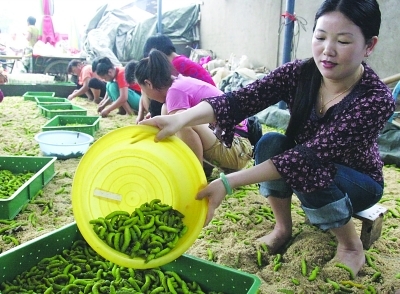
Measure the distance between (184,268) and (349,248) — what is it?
930 millimetres

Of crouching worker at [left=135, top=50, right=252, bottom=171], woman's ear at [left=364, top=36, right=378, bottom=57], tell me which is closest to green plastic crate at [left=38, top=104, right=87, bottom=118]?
crouching worker at [left=135, top=50, right=252, bottom=171]

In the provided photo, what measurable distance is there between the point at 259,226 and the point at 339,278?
751 mm

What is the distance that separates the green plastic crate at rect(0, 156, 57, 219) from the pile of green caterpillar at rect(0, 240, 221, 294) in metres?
0.77

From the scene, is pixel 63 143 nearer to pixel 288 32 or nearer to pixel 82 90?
pixel 288 32

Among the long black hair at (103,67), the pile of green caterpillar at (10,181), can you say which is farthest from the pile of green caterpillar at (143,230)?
the long black hair at (103,67)

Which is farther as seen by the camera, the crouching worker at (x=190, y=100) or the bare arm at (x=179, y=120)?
the crouching worker at (x=190, y=100)

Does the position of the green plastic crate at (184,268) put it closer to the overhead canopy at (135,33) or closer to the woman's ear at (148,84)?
the woman's ear at (148,84)

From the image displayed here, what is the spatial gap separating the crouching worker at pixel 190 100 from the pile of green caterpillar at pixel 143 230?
1.31 m

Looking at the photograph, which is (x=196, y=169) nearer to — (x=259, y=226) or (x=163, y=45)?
(x=259, y=226)

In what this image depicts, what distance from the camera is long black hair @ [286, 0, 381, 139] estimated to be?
67.3 inches

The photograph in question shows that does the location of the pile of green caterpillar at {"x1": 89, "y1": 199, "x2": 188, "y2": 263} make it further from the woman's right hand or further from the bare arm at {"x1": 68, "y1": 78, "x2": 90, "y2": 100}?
the bare arm at {"x1": 68, "y1": 78, "x2": 90, "y2": 100}

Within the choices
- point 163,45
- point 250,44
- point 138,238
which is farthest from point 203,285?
point 250,44

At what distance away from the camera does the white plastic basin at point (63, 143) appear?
4.11m

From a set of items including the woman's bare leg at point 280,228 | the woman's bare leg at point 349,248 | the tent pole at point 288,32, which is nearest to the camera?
the woman's bare leg at point 349,248
